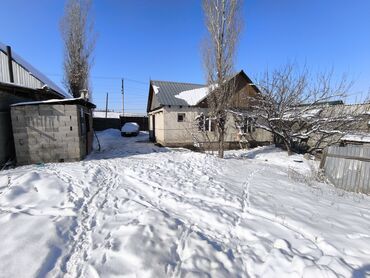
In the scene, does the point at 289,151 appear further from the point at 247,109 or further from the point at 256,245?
the point at 256,245

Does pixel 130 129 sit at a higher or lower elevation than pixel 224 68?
lower

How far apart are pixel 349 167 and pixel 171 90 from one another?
38.0 feet

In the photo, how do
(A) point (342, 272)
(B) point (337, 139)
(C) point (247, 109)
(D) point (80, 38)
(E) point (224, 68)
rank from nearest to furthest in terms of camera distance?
(A) point (342, 272) → (E) point (224, 68) → (B) point (337, 139) → (C) point (247, 109) → (D) point (80, 38)

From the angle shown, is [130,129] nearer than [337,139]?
No

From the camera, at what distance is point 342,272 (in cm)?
221

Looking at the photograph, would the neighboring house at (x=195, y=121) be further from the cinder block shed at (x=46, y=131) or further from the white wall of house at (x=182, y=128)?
the cinder block shed at (x=46, y=131)

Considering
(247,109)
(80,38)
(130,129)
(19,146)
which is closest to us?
(19,146)

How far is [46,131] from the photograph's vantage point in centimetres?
754

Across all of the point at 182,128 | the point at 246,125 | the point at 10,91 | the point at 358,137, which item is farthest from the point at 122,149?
the point at 358,137

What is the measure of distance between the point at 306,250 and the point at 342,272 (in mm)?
471

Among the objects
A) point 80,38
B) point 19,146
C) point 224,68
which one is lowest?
point 19,146

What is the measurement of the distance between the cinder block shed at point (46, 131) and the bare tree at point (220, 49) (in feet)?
20.4

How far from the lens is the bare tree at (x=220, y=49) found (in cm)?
953

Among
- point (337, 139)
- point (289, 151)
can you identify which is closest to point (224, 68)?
point (289, 151)
